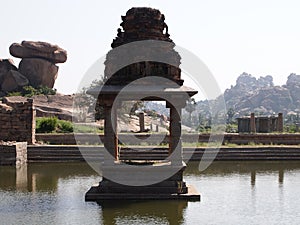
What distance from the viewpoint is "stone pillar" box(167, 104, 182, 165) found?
1202 centimetres

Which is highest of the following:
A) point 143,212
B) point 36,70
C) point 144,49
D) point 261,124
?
point 36,70

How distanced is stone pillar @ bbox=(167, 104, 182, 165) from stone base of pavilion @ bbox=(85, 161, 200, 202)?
6.5 inches

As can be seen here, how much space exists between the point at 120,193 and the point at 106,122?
66.8 inches

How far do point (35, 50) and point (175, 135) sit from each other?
114 feet

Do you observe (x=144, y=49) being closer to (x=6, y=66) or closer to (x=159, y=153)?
(x=159, y=153)

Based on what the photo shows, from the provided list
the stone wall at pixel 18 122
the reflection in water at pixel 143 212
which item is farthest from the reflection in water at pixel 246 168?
the stone wall at pixel 18 122

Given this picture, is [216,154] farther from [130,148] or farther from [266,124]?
[266,124]

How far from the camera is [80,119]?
39.0m

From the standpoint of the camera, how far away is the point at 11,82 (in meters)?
43.2

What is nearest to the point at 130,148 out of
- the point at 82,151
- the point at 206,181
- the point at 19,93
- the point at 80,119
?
the point at 82,151

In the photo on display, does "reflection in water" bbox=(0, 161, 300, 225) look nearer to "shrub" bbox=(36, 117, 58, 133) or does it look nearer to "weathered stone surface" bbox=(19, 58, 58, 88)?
Result: "shrub" bbox=(36, 117, 58, 133)

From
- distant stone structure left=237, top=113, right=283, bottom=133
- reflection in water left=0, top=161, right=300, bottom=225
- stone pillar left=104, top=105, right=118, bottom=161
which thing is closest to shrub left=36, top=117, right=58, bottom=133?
reflection in water left=0, top=161, right=300, bottom=225

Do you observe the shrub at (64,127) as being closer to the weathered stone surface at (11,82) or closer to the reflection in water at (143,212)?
the weathered stone surface at (11,82)

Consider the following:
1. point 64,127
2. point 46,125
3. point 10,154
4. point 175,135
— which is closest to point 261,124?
point 64,127
